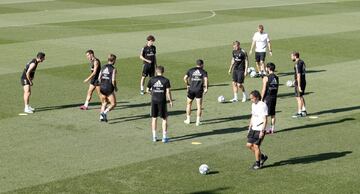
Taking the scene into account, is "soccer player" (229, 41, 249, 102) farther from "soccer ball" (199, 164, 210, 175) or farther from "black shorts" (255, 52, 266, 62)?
"soccer ball" (199, 164, 210, 175)

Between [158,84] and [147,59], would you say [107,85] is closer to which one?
[158,84]

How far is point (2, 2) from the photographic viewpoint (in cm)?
6072

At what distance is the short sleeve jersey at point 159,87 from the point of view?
19922mm

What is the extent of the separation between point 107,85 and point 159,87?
9.46 ft

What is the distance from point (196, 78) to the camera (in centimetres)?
2189

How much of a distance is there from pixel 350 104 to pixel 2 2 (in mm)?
42271

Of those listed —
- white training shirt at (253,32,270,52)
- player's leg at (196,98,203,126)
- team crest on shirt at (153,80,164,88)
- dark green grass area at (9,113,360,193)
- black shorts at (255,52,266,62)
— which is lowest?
dark green grass area at (9,113,360,193)

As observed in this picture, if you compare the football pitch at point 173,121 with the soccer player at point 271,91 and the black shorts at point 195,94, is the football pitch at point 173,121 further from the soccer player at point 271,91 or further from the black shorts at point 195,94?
the black shorts at point 195,94

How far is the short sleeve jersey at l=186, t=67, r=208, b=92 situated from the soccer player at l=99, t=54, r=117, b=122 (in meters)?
2.36

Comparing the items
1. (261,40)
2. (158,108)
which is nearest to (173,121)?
(158,108)

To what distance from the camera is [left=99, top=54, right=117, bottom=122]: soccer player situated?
22.2m

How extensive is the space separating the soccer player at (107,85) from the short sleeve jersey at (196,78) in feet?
7.74

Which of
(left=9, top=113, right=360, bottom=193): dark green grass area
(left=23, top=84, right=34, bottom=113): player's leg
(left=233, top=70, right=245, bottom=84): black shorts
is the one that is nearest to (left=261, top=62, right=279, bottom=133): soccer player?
(left=9, top=113, right=360, bottom=193): dark green grass area

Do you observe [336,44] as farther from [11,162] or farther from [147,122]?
[11,162]
